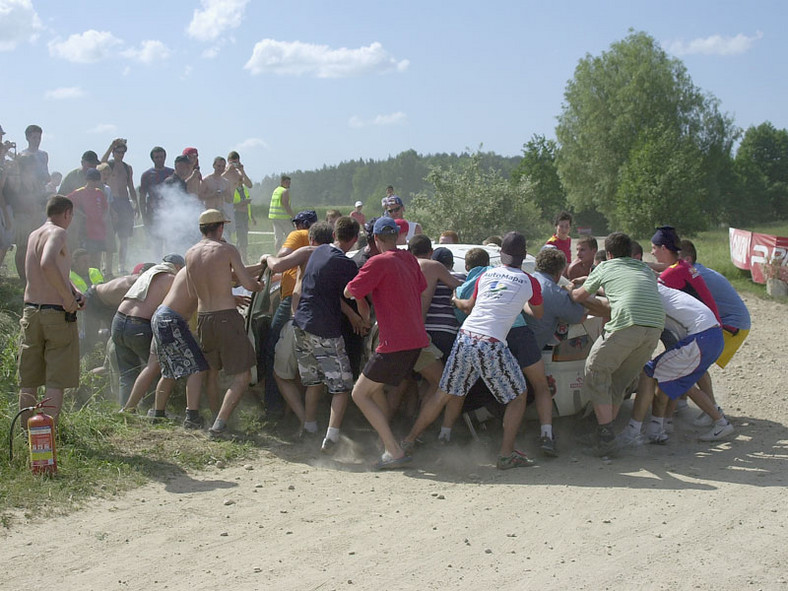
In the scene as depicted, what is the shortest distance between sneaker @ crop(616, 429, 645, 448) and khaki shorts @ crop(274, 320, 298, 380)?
2.93m

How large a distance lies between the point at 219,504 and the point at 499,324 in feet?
8.33

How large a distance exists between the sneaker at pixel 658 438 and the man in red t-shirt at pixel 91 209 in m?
8.01

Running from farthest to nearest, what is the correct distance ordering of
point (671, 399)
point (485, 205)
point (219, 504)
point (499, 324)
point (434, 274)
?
point (485, 205) → point (671, 399) → point (434, 274) → point (499, 324) → point (219, 504)

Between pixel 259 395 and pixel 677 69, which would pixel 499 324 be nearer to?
pixel 259 395

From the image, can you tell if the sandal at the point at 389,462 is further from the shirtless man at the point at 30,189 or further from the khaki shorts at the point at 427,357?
the shirtless man at the point at 30,189

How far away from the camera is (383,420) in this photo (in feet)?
22.7

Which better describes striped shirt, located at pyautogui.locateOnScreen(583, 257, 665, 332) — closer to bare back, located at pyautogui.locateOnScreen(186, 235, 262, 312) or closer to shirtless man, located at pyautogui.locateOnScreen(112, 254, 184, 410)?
bare back, located at pyautogui.locateOnScreen(186, 235, 262, 312)

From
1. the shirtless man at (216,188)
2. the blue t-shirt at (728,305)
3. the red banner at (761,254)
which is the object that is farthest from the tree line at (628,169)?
the blue t-shirt at (728,305)

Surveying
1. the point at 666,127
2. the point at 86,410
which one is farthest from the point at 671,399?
the point at 666,127

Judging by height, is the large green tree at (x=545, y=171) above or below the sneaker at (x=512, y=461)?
above

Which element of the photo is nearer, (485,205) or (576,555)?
(576,555)

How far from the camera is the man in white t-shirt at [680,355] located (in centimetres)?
736

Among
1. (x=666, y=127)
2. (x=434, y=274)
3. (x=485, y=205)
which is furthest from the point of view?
(x=666, y=127)

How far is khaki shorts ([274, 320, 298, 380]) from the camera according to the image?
761cm
